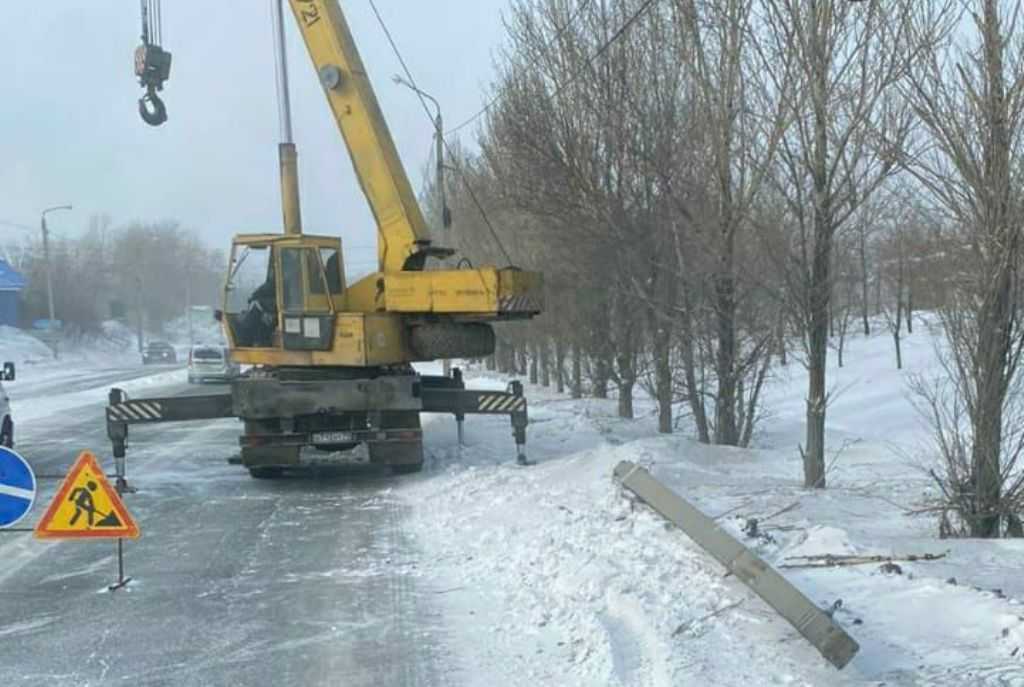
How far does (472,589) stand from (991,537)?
4.52m

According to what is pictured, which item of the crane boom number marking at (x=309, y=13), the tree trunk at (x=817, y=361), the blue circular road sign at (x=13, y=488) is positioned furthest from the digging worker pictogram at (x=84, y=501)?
the crane boom number marking at (x=309, y=13)

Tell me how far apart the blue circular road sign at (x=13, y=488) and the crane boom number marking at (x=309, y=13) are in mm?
9149

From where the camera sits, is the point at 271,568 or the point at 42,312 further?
the point at 42,312

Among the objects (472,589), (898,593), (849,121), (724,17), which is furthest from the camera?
(724,17)

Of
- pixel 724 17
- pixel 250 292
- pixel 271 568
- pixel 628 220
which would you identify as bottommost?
pixel 271 568

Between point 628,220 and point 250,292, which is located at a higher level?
point 628,220

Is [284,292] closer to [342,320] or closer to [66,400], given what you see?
[342,320]

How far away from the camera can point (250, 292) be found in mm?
14328

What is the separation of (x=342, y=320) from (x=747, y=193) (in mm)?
5658

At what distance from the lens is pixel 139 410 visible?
1357 cm

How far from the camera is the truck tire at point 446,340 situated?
46.6 ft

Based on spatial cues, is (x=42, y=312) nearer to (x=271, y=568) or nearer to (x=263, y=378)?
(x=263, y=378)

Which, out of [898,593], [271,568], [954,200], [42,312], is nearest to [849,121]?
[954,200]

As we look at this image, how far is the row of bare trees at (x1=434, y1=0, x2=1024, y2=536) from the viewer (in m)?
8.70
